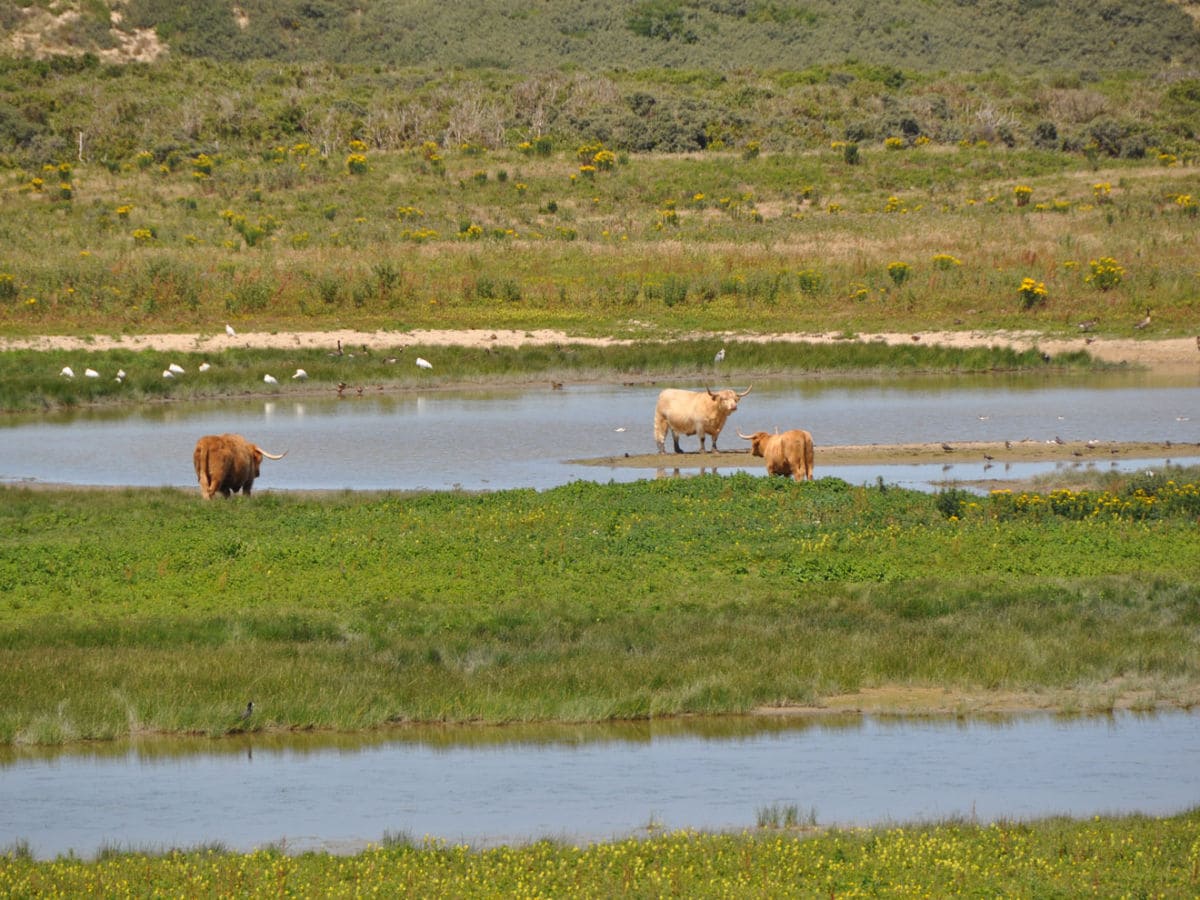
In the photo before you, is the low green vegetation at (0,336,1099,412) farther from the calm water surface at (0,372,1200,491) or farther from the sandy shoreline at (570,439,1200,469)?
the sandy shoreline at (570,439,1200,469)

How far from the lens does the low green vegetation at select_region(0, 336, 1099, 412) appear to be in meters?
40.4

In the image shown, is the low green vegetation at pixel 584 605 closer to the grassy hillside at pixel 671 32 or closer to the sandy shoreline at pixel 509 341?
the sandy shoreline at pixel 509 341

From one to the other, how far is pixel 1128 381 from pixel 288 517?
78.2ft

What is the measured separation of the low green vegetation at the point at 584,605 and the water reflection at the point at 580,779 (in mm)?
494

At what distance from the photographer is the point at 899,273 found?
4831 centimetres

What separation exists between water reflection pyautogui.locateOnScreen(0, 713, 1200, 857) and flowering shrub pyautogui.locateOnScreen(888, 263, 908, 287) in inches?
1363

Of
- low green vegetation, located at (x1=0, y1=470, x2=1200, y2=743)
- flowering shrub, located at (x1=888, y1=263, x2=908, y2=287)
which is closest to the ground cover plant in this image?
flowering shrub, located at (x1=888, y1=263, x2=908, y2=287)

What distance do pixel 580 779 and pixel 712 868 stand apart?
3.20 metres

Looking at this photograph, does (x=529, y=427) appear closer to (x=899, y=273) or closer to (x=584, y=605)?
(x=584, y=605)

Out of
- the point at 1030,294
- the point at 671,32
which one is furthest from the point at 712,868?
the point at 671,32

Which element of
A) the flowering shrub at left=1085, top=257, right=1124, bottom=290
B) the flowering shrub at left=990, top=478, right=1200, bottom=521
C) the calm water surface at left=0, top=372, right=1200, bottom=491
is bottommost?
the flowering shrub at left=990, top=478, right=1200, bottom=521

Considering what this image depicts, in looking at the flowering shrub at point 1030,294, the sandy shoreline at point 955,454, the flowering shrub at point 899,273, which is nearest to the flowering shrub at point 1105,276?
the flowering shrub at point 1030,294

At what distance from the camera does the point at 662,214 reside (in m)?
58.8

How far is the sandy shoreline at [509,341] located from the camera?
4244 cm
